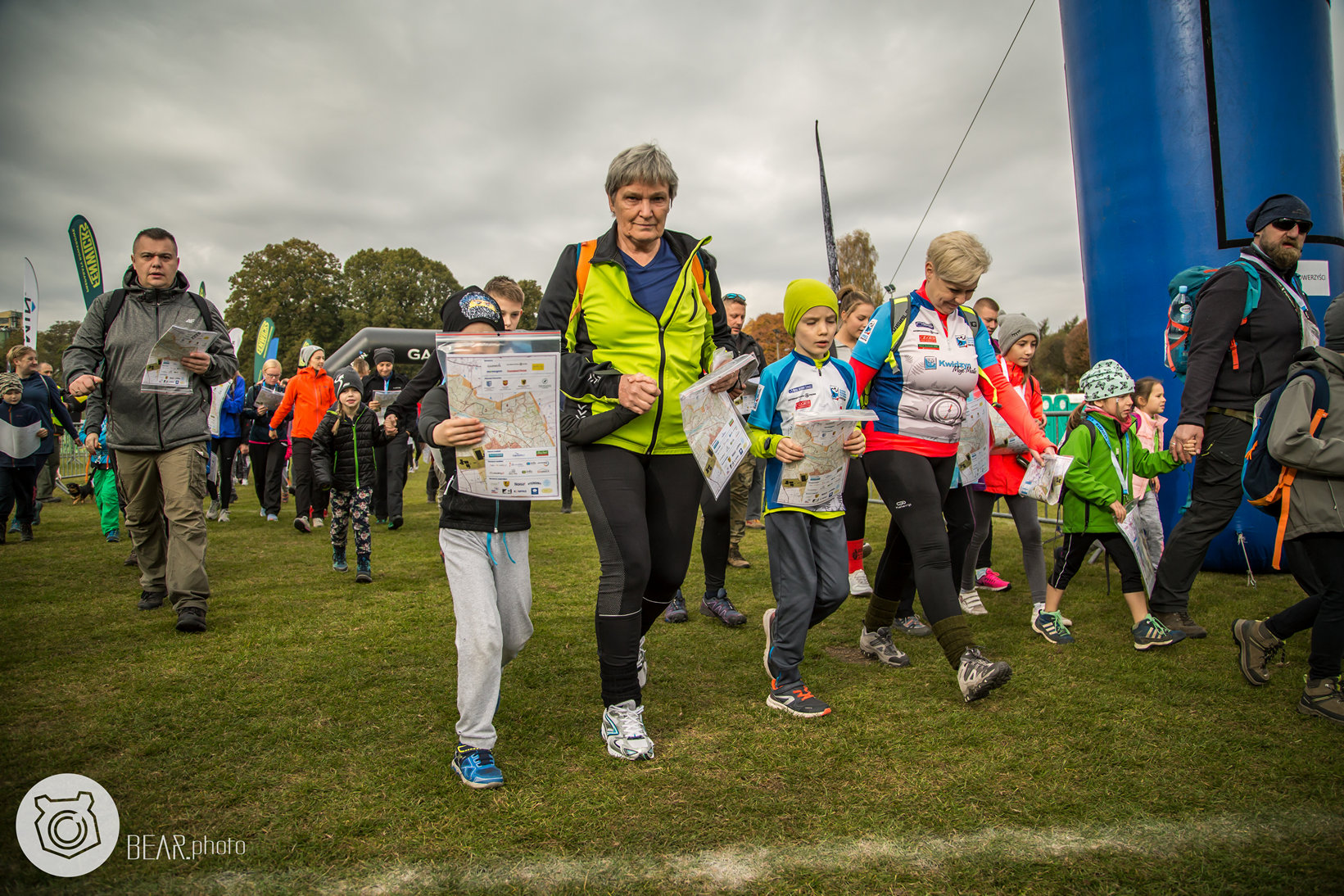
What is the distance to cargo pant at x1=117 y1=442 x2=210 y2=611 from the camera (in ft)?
15.8

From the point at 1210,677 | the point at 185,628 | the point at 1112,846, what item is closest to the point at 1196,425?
the point at 1210,677

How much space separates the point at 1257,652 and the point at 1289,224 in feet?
7.41

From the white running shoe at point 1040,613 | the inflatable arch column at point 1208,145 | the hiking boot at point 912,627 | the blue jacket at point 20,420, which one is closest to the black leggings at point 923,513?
the hiking boot at point 912,627

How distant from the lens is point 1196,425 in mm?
4062

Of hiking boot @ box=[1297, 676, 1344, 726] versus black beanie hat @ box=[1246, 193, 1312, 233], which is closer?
hiking boot @ box=[1297, 676, 1344, 726]

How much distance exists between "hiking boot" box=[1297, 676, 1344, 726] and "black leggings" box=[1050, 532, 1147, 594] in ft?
4.00

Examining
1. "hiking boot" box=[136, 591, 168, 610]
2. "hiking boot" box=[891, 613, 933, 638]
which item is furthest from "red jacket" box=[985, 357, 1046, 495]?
"hiking boot" box=[136, 591, 168, 610]

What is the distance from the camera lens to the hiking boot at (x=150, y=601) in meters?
5.42

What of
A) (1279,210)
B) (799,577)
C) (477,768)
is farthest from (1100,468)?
(477,768)

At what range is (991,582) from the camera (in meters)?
6.27

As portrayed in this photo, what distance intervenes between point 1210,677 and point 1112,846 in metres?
2.06

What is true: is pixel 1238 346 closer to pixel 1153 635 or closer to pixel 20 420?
pixel 1153 635

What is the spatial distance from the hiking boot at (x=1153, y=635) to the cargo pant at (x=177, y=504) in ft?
18.5

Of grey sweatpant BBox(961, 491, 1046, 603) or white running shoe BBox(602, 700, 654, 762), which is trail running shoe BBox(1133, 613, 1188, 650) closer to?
grey sweatpant BBox(961, 491, 1046, 603)
